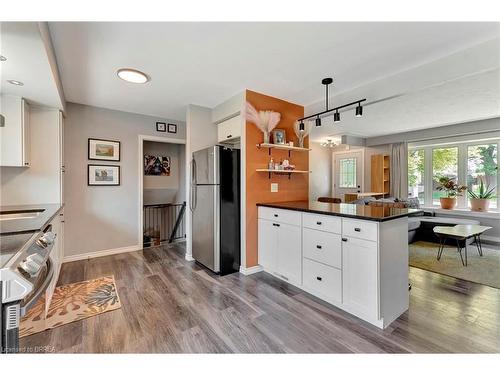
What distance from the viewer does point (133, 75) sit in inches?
99.9

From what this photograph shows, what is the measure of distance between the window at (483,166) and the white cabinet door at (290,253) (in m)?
5.12

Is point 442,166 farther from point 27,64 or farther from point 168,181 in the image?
point 27,64

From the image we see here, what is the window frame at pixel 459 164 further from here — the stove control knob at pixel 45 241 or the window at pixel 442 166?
the stove control knob at pixel 45 241

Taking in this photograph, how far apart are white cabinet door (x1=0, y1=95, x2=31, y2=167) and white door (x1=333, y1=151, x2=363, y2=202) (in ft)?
24.0

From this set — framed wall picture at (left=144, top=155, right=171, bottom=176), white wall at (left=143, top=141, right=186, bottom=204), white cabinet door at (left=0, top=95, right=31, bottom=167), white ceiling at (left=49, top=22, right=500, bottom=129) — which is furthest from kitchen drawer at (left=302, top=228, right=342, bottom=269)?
framed wall picture at (left=144, top=155, right=171, bottom=176)

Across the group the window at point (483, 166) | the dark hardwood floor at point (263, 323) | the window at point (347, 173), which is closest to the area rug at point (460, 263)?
the dark hardwood floor at point (263, 323)

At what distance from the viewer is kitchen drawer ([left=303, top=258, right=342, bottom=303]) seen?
2080mm

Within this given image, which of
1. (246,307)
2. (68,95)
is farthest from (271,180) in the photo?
(68,95)

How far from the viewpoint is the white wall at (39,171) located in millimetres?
2797

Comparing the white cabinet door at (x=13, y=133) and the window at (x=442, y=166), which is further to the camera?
the window at (x=442, y=166)

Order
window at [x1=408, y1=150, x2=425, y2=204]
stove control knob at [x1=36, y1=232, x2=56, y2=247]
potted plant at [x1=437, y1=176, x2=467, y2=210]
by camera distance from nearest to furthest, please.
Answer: stove control knob at [x1=36, y1=232, x2=56, y2=247] → potted plant at [x1=437, y1=176, x2=467, y2=210] → window at [x1=408, y1=150, x2=425, y2=204]

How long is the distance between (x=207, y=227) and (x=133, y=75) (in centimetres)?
201

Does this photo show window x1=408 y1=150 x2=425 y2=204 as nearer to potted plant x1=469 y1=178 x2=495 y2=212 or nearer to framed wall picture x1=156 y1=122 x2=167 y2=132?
potted plant x1=469 y1=178 x2=495 y2=212
